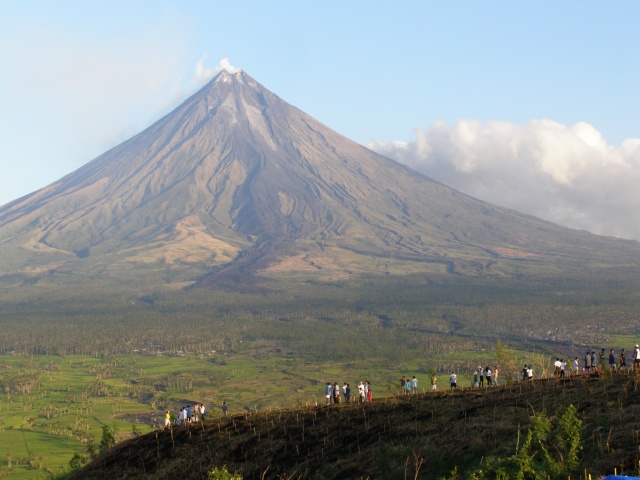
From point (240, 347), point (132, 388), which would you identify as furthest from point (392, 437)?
point (240, 347)

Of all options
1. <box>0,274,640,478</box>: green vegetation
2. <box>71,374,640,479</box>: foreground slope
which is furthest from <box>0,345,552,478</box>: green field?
<box>71,374,640,479</box>: foreground slope

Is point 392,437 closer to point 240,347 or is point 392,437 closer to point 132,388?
point 132,388

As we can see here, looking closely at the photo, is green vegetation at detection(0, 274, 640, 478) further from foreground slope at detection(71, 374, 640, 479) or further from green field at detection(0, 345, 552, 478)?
foreground slope at detection(71, 374, 640, 479)

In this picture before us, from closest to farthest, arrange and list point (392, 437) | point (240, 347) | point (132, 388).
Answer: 1. point (392, 437)
2. point (132, 388)
3. point (240, 347)

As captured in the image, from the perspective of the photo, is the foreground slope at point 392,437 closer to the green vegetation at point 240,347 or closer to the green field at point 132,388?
the green vegetation at point 240,347

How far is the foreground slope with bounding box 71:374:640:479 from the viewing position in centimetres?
2831

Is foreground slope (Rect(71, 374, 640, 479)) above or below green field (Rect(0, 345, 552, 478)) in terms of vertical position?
above

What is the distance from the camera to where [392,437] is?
3353cm

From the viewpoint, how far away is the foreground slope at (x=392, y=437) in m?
28.3

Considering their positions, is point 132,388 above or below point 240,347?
below

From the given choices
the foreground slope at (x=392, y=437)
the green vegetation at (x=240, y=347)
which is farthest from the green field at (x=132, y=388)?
the foreground slope at (x=392, y=437)

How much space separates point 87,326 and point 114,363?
3072cm

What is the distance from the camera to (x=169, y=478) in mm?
35281

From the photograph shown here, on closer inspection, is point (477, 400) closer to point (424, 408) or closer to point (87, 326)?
point (424, 408)
